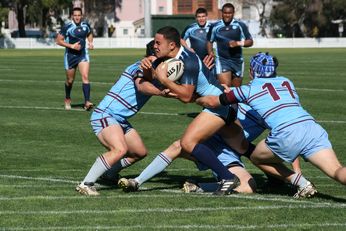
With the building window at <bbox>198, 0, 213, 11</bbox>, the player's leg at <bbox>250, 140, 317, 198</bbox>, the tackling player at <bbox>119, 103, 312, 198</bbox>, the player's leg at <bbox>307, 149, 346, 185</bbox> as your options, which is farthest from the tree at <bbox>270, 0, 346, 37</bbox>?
the player's leg at <bbox>307, 149, 346, 185</bbox>

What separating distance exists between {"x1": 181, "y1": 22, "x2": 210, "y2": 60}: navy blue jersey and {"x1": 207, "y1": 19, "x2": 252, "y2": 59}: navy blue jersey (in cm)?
16

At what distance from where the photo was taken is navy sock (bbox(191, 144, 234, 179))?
938 cm

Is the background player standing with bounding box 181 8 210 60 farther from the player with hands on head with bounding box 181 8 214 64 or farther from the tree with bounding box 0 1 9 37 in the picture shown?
the tree with bounding box 0 1 9 37

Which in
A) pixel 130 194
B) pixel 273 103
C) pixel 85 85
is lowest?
pixel 85 85

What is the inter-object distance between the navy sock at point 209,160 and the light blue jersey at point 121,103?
97 cm

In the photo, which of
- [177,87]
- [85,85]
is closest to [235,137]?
[177,87]

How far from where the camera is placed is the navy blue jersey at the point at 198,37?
18.3 m

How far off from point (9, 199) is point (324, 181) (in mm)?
3658

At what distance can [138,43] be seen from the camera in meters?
77.3

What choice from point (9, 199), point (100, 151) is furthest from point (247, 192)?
point (100, 151)

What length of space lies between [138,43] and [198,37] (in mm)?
59195

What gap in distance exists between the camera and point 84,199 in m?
9.04

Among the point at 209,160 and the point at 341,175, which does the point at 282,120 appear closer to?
the point at 341,175

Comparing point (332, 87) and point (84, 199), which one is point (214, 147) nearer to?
point (84, 199)
